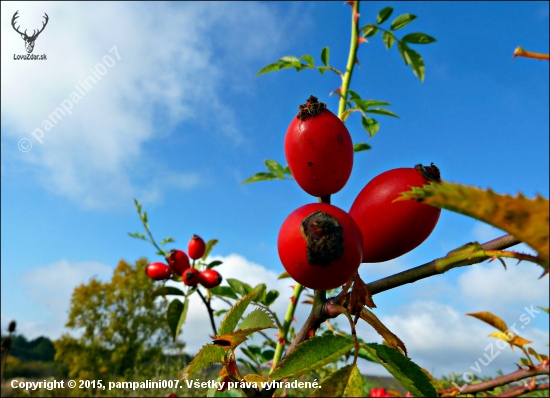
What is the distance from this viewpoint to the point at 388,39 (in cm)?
246

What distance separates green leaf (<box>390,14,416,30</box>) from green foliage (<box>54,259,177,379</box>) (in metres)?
20.8

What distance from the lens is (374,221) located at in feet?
2.92

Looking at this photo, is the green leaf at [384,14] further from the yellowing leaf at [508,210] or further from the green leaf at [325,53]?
the yellowing leaf at [508,210]

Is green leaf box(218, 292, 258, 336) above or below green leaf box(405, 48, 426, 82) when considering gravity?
below

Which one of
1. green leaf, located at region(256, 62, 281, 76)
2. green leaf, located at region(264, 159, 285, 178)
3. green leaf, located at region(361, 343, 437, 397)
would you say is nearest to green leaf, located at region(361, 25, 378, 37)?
green leaf, located at region(256, 62, 281, 76)

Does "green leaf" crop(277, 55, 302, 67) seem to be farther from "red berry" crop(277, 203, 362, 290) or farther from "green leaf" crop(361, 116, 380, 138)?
"red berry" crop(277, 203, 362, 290)

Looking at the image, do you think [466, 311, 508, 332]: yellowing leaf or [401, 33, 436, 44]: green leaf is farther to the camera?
[401, 33, 436, 44]: green leaf

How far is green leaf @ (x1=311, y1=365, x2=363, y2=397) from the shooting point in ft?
2.11

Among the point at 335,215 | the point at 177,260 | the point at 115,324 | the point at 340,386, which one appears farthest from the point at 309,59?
the point at 115,324

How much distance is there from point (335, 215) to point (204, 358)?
0.43 meters

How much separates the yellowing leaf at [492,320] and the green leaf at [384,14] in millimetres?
1711

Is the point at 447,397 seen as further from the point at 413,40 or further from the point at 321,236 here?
the point at 413,40

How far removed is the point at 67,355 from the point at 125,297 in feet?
13.7

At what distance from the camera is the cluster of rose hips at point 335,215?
75 cm
